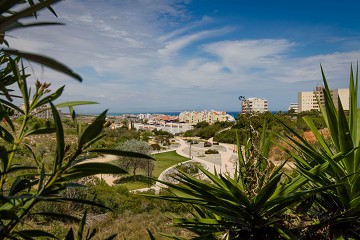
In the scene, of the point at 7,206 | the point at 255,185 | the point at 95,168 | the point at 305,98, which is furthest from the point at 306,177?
the point at 305,98

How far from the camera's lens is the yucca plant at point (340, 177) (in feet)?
3.54

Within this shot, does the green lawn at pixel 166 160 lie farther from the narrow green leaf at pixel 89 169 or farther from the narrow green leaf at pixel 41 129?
the narrow green leaf at pixel 89 169

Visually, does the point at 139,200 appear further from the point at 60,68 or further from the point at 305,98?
the point at 305,98

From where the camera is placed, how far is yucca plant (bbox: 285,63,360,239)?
1.08m

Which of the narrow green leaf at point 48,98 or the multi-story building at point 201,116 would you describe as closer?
the narrow green leaf at point 48,98

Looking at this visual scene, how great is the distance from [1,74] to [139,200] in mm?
13431

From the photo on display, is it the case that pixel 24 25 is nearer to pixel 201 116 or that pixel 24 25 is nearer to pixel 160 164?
pixel 160 164

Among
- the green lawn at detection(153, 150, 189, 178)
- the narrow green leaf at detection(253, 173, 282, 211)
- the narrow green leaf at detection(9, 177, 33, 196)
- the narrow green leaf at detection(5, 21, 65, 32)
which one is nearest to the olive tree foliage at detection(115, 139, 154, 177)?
the green lawn at detection(153, 150, 189, 178)

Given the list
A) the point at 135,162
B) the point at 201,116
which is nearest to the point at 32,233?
the point at 135,162

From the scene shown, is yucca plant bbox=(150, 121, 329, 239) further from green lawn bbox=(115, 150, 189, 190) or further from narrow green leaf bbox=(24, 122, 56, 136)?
green lawn bbox=(115, 150, 189, 190)

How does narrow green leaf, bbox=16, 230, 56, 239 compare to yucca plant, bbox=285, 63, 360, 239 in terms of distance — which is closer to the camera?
narrow green leaf, bbox=16, 230, 56, 239

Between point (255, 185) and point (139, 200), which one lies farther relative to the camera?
point (139, 200)

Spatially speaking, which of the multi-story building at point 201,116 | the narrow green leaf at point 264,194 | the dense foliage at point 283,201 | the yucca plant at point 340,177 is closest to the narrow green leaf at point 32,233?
the dense foliage at point 283,201

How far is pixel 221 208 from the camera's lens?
109 cm
